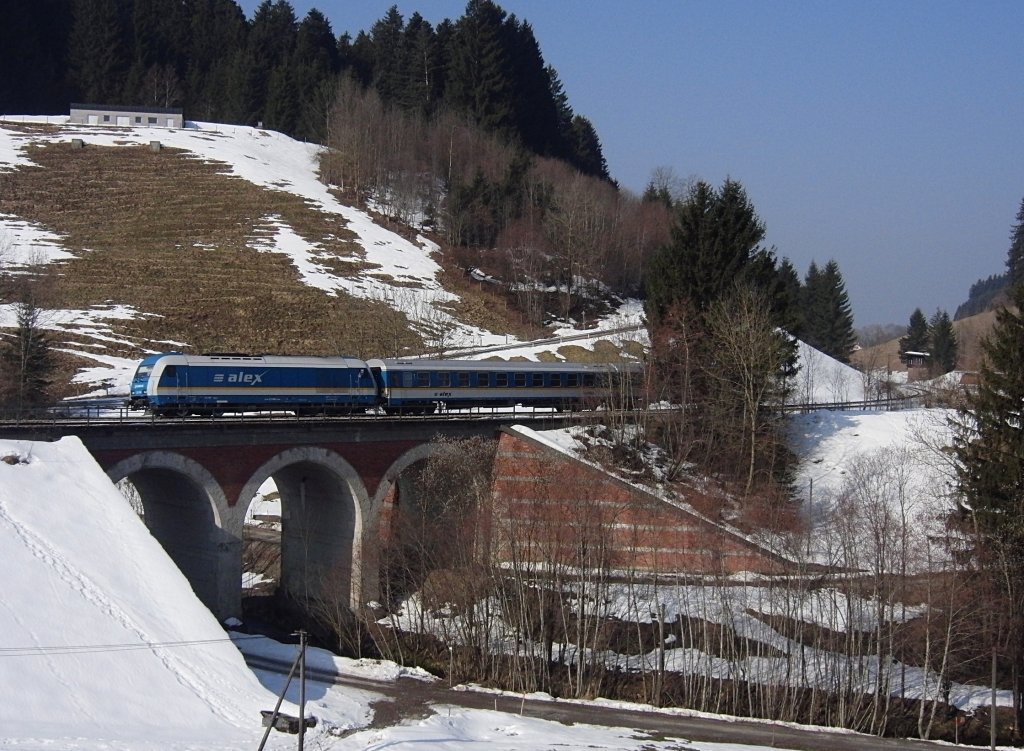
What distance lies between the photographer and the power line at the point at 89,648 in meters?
24.0

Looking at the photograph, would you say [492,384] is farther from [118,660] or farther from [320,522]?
[118,660]

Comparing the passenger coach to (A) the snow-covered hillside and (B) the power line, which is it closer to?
(A) the snow-covered hillside

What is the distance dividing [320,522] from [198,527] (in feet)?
20.5

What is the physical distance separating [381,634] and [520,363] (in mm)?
18757

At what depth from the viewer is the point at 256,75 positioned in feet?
416

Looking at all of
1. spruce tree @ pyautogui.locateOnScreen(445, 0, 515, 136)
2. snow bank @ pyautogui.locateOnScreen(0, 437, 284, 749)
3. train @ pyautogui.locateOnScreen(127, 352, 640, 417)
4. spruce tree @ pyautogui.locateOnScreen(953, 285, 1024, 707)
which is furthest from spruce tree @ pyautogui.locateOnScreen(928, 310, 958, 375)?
snow bank @ pyautogui.locateOnScreen(0, 437, 284, 749)

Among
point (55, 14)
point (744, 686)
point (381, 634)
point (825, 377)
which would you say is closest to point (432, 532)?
point (381, 634)

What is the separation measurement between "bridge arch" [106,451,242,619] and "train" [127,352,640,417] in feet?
11.5

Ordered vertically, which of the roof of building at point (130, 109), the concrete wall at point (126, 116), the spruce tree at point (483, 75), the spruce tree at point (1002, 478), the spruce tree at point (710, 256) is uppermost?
the spruce tree at point (483, 75)

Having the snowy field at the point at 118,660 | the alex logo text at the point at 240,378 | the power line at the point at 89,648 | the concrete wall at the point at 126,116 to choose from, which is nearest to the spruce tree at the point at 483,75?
the concrete wall at the point at 126,116

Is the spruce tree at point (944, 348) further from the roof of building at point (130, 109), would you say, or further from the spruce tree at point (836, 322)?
the roof of building at point (130, 109)

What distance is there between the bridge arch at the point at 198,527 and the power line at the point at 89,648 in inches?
383

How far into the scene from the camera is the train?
133 feet

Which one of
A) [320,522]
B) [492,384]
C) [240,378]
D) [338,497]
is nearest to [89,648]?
[338,497]
